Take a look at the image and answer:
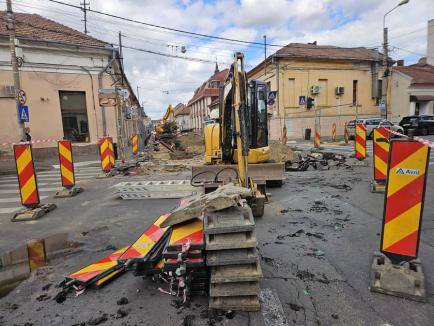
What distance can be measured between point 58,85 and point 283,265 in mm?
17568

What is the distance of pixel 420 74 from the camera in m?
34.0

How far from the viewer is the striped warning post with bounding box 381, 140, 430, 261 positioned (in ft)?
9.43

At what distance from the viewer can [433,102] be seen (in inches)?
1292

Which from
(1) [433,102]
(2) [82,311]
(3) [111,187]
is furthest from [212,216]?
(1) [433,102]

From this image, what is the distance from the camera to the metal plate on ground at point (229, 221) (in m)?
2.67

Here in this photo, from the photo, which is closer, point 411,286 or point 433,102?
point 411,286

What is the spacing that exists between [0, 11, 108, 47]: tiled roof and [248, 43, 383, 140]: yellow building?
1641cm

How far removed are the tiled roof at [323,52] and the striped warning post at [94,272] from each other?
26.2m

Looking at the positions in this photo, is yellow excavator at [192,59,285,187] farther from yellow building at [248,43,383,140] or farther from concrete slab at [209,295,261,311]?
yellow building at [248,43,383,140]

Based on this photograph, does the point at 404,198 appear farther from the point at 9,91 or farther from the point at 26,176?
the point at 9,91

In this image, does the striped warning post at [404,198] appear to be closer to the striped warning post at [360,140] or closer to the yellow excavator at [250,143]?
the yellow excavator at [250,143]

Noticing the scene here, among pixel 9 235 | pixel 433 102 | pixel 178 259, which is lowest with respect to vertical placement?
pixel 9 235

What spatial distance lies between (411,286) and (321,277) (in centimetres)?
86

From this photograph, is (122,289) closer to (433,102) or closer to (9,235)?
(9,235)
